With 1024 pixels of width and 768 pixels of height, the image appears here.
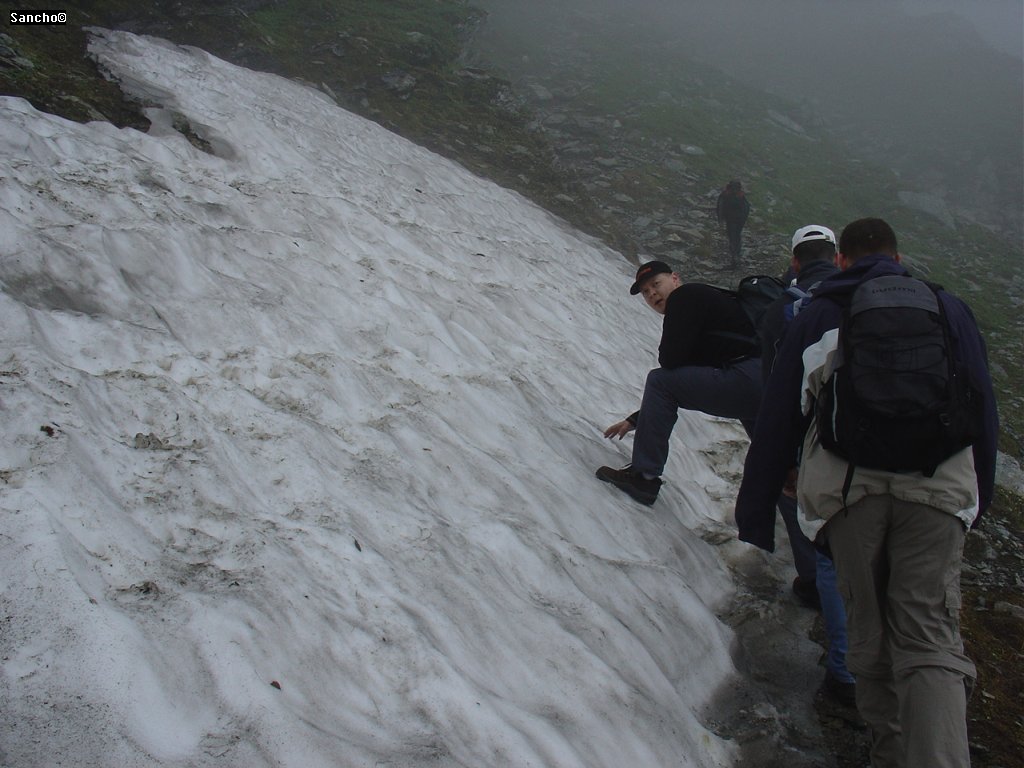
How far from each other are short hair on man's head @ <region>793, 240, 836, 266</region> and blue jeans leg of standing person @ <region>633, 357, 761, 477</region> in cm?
91

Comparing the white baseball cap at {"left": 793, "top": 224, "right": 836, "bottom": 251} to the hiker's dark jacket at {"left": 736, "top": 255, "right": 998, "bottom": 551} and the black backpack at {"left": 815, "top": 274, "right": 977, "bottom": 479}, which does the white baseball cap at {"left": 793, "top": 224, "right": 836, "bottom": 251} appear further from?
the black backpack at {"left": 815, "top": 274, "right": 977, "bottom": 479}

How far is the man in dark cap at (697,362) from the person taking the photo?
540cm

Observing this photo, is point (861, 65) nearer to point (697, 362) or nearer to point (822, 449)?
point (697, 362)

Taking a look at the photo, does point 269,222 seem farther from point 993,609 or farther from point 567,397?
point 993,609

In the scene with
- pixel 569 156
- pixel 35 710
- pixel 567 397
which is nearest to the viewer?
pixel 35 710

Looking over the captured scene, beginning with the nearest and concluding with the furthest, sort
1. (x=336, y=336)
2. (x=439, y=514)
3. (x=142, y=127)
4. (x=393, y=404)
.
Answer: (x=439, y=514), (x=393, y=404), (x=336, y=336), (x=142, y=127)

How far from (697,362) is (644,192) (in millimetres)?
16178

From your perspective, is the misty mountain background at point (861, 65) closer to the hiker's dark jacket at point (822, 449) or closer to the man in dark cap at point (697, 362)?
the man in dark cap at point (697, 362)

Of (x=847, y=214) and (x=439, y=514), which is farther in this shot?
(x=847, y=214)

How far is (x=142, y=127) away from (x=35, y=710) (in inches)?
306

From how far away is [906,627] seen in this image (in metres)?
3.12

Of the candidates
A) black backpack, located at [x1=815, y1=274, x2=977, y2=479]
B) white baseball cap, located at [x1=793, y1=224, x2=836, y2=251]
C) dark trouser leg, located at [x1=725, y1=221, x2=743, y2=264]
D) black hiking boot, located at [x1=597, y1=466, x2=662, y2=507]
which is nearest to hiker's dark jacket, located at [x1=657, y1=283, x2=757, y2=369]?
white baseball cap, located at [x1=793, y1=224, x2=836, y2=251]

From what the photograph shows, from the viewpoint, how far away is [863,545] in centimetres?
323

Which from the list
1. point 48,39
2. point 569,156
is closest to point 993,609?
point 48,39
